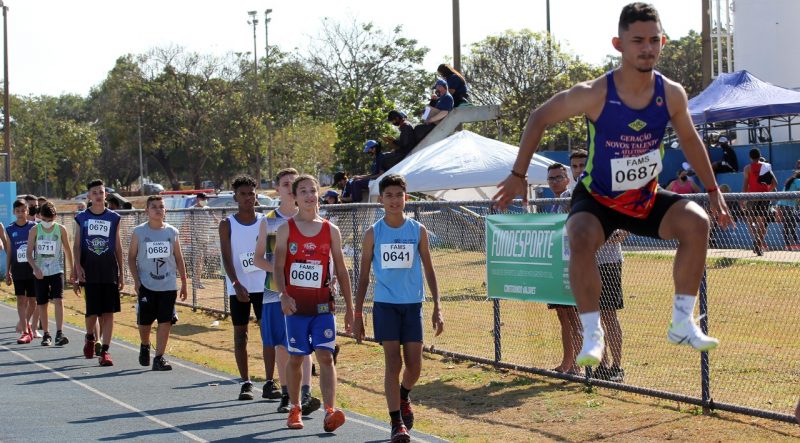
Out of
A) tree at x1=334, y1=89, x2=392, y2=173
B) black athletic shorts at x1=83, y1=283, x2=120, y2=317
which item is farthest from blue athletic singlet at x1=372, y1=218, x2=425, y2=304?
tree at x1=334, y1=89, x2=392, y2=173

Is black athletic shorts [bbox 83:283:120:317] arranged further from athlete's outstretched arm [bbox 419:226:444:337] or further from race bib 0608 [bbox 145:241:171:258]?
athlete's outstretched arm [bbox 419:226:444:337]

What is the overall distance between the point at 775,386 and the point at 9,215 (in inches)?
964

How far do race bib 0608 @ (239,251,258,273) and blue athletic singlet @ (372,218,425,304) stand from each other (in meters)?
2.47

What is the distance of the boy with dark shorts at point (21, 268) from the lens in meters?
16.4

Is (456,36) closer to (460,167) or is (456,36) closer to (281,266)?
(460,167)

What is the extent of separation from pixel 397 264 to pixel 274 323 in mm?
2024

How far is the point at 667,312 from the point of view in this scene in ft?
39.4

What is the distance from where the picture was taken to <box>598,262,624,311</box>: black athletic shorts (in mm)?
10109

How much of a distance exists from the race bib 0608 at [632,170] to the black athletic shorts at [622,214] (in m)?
0.16

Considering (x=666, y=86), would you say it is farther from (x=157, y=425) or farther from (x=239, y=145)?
(x=239, y=145)

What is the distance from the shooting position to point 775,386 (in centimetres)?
971

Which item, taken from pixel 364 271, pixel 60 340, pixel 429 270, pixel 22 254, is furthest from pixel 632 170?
pixel 22 254

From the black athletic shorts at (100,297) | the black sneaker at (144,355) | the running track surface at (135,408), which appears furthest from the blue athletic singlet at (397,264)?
the black athletic shorts at (100,297)

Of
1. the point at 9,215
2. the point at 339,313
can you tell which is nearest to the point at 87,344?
the point at 339,313
